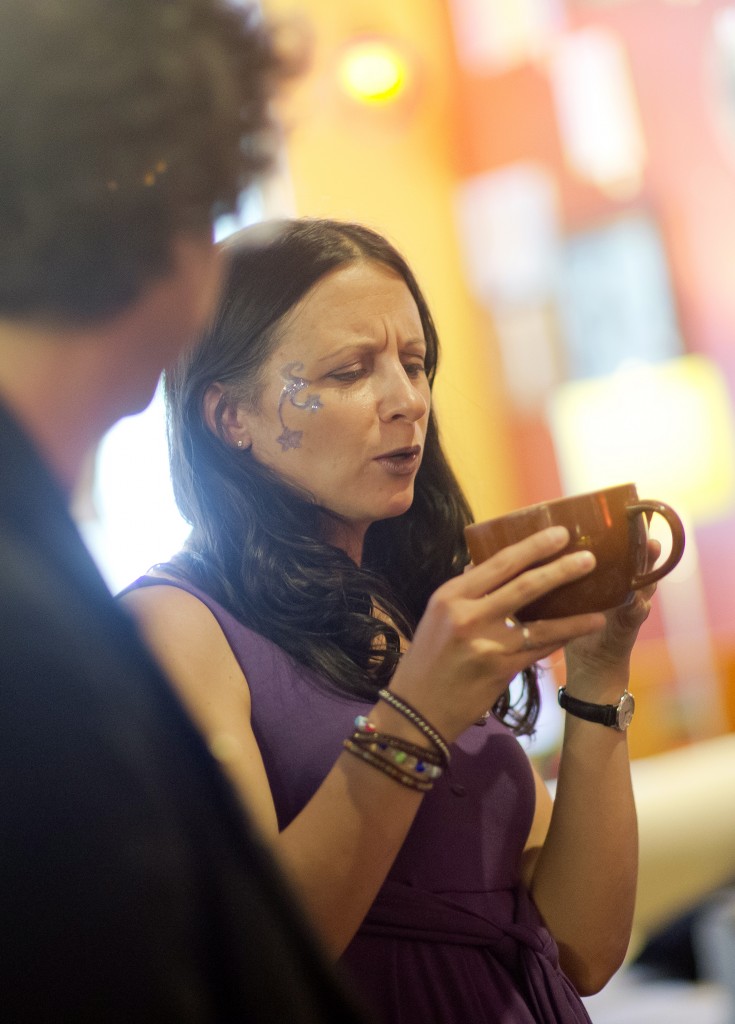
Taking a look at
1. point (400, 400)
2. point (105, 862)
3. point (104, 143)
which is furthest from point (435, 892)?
point (104, 143)

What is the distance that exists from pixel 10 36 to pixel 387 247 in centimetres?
65

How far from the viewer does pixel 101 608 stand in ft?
1.55

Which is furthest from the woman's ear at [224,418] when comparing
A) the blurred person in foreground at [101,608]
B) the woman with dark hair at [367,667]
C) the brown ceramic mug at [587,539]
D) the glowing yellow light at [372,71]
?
the glowing yellow light at [372,71]

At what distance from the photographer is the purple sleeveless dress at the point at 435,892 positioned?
0.89 metres

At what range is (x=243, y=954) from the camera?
0.46 meters

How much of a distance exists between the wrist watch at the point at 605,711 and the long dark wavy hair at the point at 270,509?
0.15 m

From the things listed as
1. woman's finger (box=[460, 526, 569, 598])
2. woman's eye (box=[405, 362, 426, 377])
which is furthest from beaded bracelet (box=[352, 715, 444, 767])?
woman's eye (box=[405, 362, 426, 377])

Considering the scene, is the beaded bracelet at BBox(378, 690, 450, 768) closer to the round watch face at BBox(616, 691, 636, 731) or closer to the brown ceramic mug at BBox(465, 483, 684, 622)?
the brown ceramic mug at BBox(465, 483, 684, 622)

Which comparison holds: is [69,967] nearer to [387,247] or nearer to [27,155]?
[27,155]

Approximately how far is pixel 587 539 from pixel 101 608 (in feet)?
1.40

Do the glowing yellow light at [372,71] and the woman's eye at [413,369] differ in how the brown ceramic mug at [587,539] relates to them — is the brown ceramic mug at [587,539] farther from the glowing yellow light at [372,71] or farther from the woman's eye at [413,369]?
the glowing yellow light at [372,71]

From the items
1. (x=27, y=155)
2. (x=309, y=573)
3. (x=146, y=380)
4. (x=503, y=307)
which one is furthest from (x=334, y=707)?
(x=503, y=307)

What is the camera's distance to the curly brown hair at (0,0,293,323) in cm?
50

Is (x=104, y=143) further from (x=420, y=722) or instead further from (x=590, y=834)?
(x=590, y=834)
